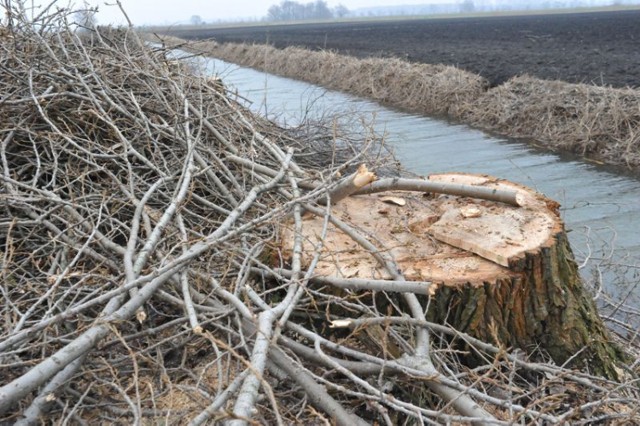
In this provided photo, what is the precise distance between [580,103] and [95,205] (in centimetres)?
821

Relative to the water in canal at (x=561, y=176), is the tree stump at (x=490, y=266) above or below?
above

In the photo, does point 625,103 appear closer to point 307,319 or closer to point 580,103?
point 580,103

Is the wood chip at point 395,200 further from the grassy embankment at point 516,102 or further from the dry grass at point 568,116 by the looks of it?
the dry grass at point 568,116

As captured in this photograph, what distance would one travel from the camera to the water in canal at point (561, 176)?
466cm

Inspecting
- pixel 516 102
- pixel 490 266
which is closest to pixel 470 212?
pixel 490 266

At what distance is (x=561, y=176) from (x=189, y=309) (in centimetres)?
651

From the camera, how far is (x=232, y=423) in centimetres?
168

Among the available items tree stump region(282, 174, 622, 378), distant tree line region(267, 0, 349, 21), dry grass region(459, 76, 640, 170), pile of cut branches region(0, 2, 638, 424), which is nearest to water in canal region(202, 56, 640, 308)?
dry grass region(459, 76, 640, 170)

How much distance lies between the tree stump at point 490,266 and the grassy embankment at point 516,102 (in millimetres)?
2701

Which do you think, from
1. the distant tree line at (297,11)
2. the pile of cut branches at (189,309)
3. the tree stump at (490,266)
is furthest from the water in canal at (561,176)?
the distant tree line at (297,11)

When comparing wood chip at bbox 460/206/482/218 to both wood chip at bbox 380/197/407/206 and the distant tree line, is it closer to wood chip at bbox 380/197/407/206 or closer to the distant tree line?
wood chip at bbox 380/197/407/206

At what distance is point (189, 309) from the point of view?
2.14m

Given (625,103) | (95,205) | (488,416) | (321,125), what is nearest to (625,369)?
(488,416)

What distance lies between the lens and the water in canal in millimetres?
4664
